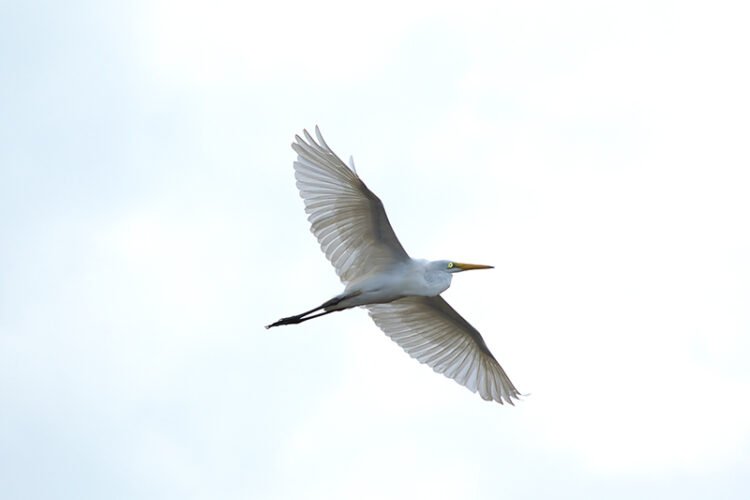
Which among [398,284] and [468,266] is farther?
[468,266]

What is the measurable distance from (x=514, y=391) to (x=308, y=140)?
5.57 metres

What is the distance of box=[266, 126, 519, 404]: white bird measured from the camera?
1766cm

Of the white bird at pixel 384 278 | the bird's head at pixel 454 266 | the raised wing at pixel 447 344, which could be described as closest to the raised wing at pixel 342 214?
the white bird at pixel 384 278

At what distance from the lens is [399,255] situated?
18422 millimetres

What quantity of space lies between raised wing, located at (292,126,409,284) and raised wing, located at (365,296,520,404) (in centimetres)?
155

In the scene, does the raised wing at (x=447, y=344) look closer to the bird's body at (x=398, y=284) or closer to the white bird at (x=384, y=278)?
the white bird at (x=384, y=278)

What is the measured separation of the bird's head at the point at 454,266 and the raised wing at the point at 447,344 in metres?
1.12

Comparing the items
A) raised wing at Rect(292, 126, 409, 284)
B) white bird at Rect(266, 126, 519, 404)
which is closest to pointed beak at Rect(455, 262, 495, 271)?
white bird at Rect(266, 126, 519, 404)

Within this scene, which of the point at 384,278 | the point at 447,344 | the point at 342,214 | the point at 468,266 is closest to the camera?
the point at 342,214

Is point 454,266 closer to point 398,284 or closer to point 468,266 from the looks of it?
point 468,266

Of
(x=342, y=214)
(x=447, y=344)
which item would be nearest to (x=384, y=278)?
(x=342, y=214)

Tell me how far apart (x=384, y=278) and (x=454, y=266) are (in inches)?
43.8

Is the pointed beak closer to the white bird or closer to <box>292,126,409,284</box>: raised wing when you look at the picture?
the white bird

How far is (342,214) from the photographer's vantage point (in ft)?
59.1
